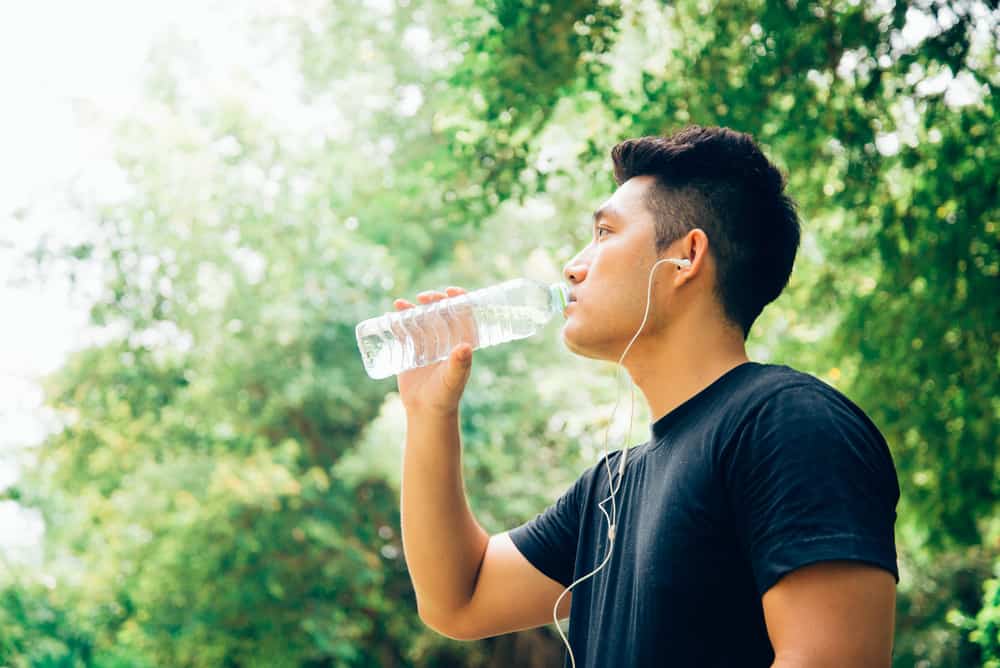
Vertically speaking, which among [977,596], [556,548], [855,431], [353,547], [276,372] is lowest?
[977,596]

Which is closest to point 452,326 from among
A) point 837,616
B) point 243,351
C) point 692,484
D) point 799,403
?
point 692,484

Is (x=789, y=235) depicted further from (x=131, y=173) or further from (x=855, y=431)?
(x=131, y=173)

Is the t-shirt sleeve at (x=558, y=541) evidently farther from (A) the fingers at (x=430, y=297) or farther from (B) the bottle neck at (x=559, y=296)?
(A) the fingers at (x=430, y=297)

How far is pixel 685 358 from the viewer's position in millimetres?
1456

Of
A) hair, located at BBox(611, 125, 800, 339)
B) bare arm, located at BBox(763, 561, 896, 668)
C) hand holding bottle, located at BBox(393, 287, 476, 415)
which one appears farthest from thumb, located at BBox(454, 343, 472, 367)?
bare arm, located at BBox(763, 561, 896, 668)

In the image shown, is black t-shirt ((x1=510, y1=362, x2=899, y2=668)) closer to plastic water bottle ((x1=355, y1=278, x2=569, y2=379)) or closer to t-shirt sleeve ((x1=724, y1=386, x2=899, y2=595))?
t-shirt sleeve ((x1=724, y1=386, x2=899, y2=595))

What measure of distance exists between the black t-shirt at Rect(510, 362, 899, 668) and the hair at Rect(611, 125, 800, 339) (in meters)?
0.19

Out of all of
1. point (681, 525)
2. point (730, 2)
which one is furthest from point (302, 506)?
point (681, 525)

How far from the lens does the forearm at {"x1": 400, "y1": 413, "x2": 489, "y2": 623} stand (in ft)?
5.63

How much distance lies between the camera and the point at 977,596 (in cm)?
842

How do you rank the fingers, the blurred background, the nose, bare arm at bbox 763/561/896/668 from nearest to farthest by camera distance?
bare arm at bbox 763/561/896/668
the nose
the fingers
the blurred background

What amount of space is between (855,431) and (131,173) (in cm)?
767

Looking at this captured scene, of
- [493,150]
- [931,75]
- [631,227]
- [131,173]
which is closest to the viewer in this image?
[631,227]

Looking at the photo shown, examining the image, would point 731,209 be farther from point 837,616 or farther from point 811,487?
point 837,616
